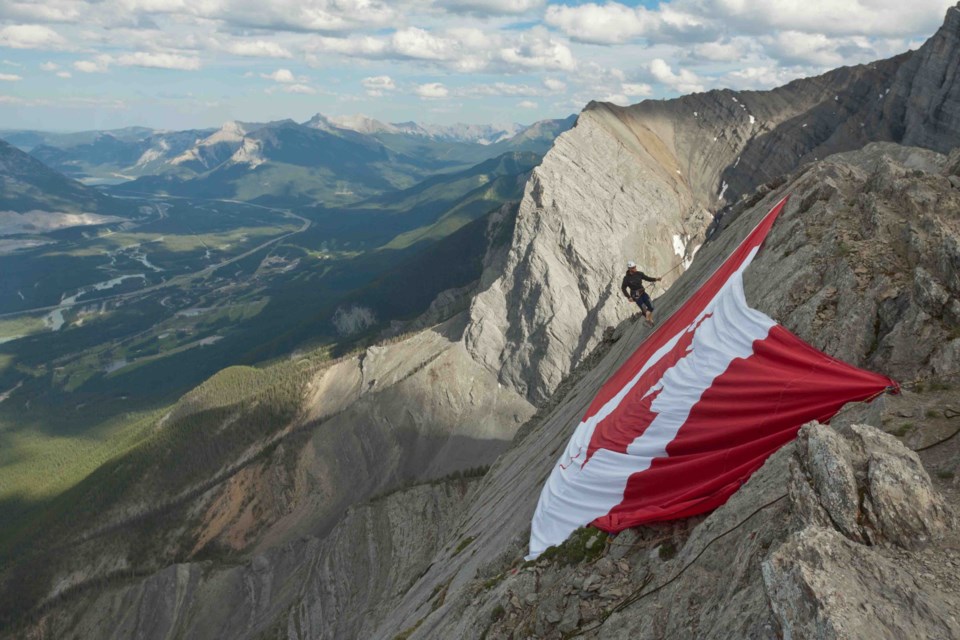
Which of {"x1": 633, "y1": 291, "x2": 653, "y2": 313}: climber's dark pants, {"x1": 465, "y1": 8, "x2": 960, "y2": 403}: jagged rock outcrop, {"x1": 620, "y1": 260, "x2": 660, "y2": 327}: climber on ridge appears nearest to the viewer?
{"x1": 620, "y1": 260, "x2": 660, "y2": 327}: climber on ridge

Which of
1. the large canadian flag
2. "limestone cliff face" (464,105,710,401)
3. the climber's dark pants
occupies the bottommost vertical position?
"limestone cliff face" (464,105,710,401)

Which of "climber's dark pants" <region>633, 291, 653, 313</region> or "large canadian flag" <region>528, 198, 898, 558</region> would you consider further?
"climber's dark pants" <region>633, 291, 653, 313</region>

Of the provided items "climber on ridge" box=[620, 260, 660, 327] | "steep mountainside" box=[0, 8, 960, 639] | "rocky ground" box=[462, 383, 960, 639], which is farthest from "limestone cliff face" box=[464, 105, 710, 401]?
"rocky ground" box=[462, 383, 960, 639]

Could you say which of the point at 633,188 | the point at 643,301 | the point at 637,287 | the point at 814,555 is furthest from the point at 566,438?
the point at 633,188

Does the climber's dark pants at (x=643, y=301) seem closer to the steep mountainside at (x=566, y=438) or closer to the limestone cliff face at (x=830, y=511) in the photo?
the steep mountainside at (x=566, y=438)

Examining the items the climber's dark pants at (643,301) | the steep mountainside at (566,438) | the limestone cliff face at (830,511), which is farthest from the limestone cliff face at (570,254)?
the limestone cliff face at (830,511)

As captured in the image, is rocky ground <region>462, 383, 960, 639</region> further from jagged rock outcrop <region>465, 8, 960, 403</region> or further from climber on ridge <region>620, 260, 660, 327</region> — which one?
jagged rock outcrop <region>465, 8, 960, 403</region>
